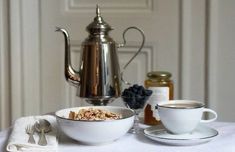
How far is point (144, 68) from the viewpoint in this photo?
155cm

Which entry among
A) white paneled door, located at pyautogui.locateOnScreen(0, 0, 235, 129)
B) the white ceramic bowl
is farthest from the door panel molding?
the white ceramic bowl

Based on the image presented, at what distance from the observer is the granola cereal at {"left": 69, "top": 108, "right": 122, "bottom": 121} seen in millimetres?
830

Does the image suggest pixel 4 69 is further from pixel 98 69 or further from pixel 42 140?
pixel 42 140

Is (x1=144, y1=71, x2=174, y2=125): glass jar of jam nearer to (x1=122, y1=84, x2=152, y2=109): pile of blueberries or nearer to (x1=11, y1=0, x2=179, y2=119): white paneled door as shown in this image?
(x1=122, y1=84, x2=152, y2=109): pile of blueberries

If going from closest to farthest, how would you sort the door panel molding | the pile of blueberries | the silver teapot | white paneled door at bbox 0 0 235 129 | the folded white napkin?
the folded white napkin < the pile of blueberries < the silver teapot < white paneled door at bbox 0 0 235 129 < the door panel molding

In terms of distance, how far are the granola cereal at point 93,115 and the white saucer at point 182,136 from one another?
79 mm

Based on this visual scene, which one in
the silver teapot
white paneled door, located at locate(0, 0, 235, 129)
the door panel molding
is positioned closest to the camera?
the silver teapot

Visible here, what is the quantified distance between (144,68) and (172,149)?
77 cm

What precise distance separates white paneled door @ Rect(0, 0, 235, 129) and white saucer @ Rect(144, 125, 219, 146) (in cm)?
58

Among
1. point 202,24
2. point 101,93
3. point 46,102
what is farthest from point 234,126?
point 46,102

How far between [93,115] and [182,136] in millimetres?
175

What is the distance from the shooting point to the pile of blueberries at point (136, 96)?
2.97 feet

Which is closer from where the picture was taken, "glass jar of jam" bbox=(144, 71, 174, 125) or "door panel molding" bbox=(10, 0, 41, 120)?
"glass jar of jam" bbox=(144, 71, 174, 125)

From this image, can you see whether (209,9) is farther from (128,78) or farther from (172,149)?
(172,149)
